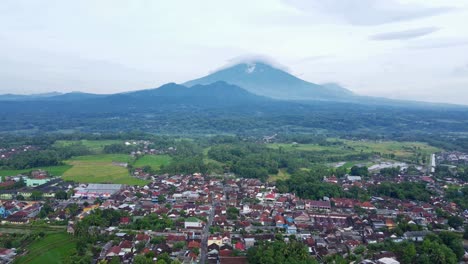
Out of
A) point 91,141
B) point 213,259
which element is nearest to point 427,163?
point 213,259

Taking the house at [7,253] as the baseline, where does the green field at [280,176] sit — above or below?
above

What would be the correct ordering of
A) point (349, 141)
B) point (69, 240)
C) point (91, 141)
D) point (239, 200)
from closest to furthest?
point (69, 240) < point (239, 200) < point (91, 141) < point (349, 141)

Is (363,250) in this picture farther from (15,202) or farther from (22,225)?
(15,202)

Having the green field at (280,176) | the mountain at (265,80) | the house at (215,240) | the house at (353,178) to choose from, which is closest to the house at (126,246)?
the house at (215,240)

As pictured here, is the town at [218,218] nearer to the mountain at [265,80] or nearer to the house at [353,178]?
the house at [353,178]

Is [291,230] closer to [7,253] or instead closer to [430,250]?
[430,250]
